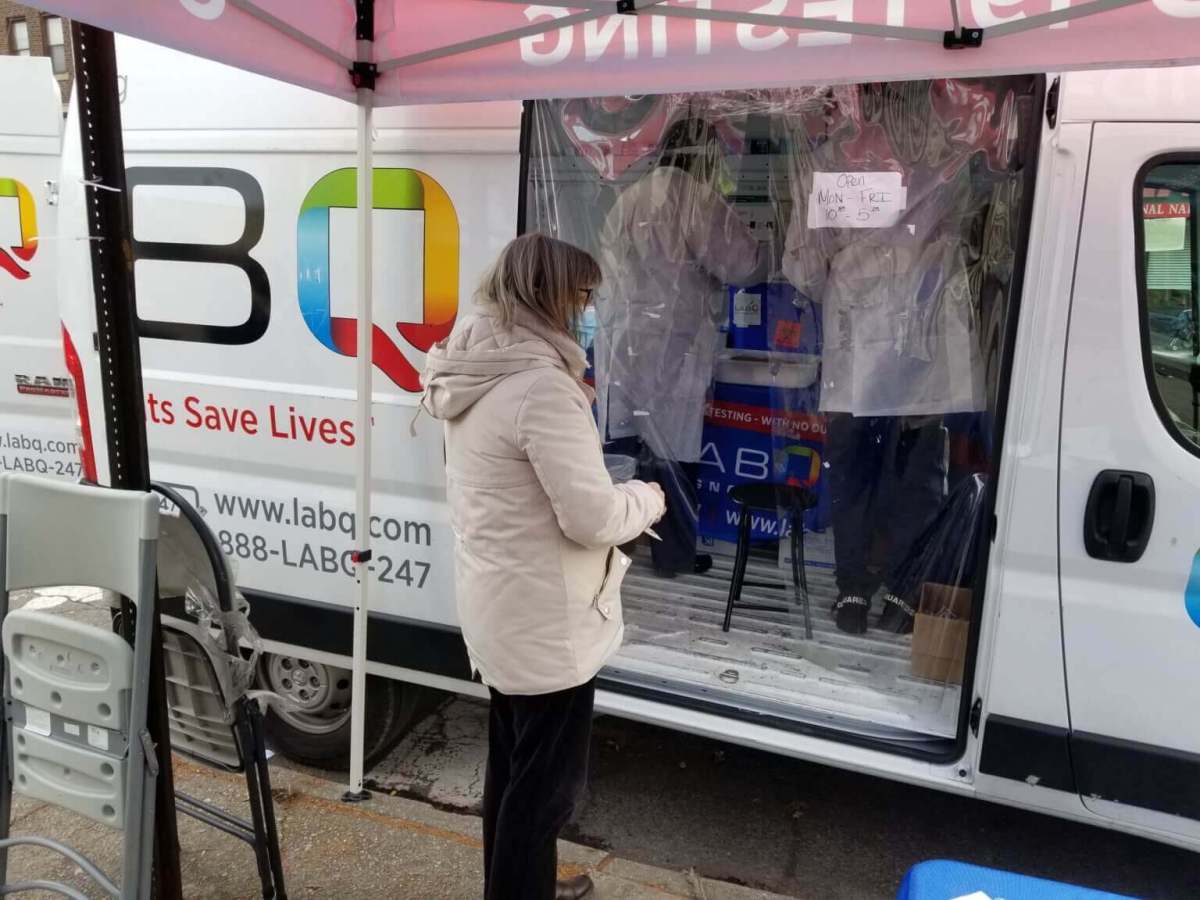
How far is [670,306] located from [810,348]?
1.93 feet

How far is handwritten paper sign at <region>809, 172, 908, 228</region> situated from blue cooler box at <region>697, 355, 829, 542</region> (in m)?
0.93

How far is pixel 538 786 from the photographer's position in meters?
2.00

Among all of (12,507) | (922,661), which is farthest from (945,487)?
(12,507)

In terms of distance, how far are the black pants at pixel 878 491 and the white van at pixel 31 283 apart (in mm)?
2932

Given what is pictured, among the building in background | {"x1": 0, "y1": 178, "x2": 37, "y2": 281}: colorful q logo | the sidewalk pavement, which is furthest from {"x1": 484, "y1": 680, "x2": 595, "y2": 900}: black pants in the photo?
the building in background

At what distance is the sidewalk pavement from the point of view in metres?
2.46

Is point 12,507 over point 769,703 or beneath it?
over

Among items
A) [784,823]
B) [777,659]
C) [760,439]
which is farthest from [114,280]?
[760,439]

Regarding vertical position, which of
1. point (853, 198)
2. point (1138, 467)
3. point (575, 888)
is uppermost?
point (853, 198)

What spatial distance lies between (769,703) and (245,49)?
2.23m

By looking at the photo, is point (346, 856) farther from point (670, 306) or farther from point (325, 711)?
point (670, 306)

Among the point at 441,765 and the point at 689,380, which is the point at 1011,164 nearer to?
the point at 689,380

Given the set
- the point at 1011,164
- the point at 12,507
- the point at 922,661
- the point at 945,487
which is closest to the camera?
the point at 12,507

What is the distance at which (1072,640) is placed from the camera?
220cm
